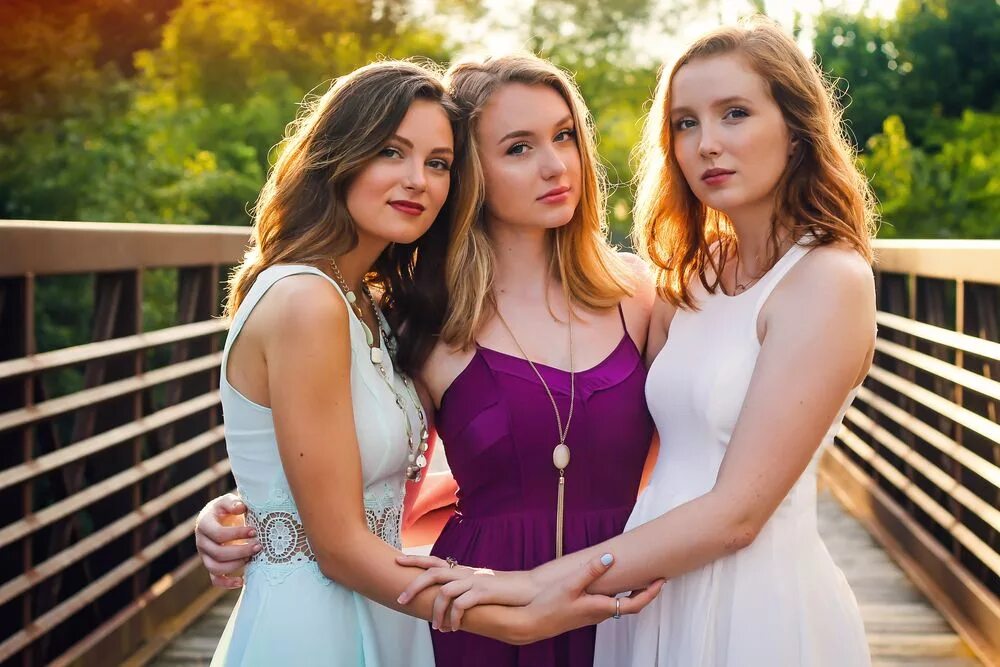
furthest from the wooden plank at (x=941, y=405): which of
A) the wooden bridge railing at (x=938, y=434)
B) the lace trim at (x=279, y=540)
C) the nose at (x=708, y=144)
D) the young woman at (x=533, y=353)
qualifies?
the lace trim at (x=279, y=540)

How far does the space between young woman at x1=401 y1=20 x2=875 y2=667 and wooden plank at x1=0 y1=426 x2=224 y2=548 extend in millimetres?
1422

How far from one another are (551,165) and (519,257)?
0.31m

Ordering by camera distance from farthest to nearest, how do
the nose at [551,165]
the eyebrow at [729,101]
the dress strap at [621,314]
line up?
the dress strap at [621,314] < the nose at [551,165] < the eyebrow at [729,101]

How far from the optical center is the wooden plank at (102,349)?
315 cm

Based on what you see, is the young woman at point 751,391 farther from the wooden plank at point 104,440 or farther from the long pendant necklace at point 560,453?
the wooden plank at point 104,440

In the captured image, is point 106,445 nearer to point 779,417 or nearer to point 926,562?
point 779,417

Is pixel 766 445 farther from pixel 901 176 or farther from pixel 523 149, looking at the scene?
pixel 901 176

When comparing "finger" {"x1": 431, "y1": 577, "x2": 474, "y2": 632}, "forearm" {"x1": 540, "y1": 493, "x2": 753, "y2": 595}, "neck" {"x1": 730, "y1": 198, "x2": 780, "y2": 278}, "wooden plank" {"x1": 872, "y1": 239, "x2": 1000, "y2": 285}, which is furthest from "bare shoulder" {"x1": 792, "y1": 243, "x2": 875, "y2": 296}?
"wooden plank" {"x1": 872, "y1": 239, "x2": 1000, "y2": 285}

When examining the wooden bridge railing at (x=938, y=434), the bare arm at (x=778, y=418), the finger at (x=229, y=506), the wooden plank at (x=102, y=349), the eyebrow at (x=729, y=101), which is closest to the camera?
the bare arm at (x=778, y=418)

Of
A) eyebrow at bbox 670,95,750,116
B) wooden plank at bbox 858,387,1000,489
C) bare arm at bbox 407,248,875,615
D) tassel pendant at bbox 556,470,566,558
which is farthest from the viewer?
wooden plank at bbox 858,387,1000,489

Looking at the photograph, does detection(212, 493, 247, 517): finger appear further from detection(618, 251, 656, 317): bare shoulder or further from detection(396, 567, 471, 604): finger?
detection(618, 251, 656, 317): bare shoulder

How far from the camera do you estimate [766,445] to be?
2.25 m

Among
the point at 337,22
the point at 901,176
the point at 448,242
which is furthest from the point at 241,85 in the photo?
the point at 448,242

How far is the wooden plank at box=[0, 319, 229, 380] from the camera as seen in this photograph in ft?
10.3
